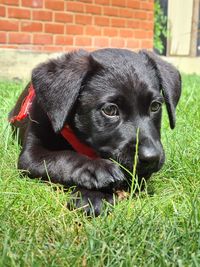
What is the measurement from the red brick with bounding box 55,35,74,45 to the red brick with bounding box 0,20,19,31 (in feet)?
2.47

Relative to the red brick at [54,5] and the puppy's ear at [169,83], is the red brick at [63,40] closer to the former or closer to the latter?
the red brick at [54,5]

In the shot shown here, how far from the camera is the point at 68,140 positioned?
2682 mm

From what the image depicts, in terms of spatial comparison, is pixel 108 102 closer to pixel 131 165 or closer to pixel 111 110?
pixel 111 110

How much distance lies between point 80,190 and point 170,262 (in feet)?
2.77

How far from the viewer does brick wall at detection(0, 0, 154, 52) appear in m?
6.99

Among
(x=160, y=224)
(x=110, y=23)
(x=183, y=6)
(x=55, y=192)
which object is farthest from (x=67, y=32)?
(x=160, y=224)

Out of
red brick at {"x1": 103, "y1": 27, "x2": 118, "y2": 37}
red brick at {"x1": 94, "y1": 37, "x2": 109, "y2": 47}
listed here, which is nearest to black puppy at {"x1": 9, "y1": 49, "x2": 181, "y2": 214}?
red brick at {"x1": 94, "y1": 37, "x2": 109, "y2": 47}

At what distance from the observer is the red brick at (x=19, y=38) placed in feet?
22.9

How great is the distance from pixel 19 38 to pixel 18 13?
35 cm

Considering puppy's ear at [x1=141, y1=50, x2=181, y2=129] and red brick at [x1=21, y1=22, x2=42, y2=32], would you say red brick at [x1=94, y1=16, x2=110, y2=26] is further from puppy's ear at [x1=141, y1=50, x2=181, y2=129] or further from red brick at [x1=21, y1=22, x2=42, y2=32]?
puppy's ear at [x1=141, y1=50, x2=181, y2=129]

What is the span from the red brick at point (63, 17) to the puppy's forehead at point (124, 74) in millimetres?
4864

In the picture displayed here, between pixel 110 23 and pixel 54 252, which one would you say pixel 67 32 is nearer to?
pixel 110 23

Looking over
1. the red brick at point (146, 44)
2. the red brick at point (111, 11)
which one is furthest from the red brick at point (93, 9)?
the red brick at point (146, 44)

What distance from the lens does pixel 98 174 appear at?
2.31m
